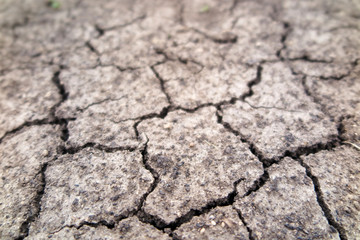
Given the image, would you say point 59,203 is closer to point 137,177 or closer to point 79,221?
point 79,221

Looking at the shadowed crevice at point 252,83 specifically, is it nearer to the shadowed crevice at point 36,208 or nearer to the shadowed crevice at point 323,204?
the shadowed crevice at point 323,204

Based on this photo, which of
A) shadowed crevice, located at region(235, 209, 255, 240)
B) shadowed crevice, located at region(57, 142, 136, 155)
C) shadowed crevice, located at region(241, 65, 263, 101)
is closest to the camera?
shadowed crevice, located at region(235, 209, 255, 240)

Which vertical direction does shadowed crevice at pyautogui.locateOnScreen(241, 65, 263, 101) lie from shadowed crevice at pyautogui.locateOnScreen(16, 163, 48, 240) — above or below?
above

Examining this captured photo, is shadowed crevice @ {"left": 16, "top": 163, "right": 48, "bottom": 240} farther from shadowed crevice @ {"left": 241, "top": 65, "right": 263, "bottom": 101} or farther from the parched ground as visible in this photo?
shadowed crevice @ {"left": 241, "top": 65, "right": 263, "bottom": 101}

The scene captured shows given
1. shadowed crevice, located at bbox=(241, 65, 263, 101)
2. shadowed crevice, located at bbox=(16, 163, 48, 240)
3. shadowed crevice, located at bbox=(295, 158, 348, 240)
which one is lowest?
shadowed crevice, located at bbox=(16, 163, 48, 240)

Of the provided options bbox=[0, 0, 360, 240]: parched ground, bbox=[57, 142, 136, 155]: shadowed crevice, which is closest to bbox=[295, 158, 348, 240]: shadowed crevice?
bbox=[0, 0, 360, 240]: parched ground

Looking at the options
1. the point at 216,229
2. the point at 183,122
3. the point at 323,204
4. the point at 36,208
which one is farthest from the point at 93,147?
the point at 323,204

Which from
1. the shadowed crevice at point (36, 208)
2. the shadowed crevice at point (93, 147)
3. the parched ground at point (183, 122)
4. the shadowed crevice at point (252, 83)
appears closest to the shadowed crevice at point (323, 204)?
the parched ground at point (183, 122)

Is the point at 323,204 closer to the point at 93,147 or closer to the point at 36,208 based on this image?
the point at 93,147
